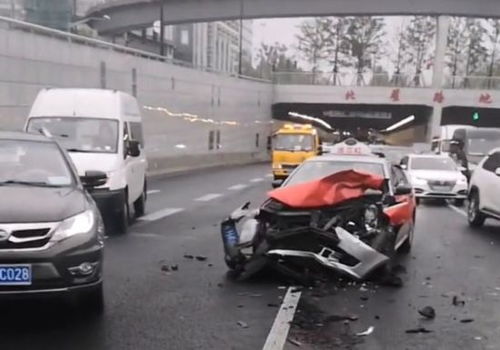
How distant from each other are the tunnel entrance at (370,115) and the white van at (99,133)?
4420 centimetres

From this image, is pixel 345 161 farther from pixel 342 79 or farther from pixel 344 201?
pixel 342 79

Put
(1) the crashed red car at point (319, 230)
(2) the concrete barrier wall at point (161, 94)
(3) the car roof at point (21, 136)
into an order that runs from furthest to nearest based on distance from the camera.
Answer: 1. (2) the concrete barrier wall at point (161, 94)
2. (1) the crashed red car at point (319, 230)
3. (3) the car roof at point (21, 136)

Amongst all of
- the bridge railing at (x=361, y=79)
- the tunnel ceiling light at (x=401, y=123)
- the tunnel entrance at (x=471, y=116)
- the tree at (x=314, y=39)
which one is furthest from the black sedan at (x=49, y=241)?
the tree at (x=314, y=39)

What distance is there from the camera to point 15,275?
225 inches

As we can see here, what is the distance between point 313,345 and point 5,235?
105 inches

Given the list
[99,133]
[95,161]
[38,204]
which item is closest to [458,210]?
[99,133]

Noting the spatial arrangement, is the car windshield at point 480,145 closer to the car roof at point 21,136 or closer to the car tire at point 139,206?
the car tire at point 139,206

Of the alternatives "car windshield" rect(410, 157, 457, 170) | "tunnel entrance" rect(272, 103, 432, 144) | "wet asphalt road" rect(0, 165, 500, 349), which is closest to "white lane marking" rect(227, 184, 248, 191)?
"car windshield" rect(410, 157, 457, 170)

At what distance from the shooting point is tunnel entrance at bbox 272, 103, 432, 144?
190ft

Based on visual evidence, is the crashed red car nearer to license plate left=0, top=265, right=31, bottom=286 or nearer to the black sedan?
the black sedan

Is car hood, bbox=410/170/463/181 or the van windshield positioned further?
car hood, bbox=410/170/463/181

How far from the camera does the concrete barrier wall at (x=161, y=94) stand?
66.4 ft

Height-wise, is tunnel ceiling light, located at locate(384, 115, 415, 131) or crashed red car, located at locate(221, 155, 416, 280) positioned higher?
crashed red car, located at locate(221, 155, 416, 280)

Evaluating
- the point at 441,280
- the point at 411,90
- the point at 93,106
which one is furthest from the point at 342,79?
the point at 441,280
